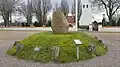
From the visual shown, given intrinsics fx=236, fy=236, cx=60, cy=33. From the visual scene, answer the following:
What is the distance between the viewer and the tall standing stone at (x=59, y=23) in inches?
456

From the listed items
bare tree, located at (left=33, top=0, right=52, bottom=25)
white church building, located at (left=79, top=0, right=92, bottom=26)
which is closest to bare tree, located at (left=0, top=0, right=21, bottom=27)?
bare tree, located at (left=33, top=0, right=52, bottom=25)

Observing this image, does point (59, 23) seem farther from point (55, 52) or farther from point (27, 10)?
point (27, 10)

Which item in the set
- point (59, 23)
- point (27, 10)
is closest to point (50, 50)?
point (59, 23)

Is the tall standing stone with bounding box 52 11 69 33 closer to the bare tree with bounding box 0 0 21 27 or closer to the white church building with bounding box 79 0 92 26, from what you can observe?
the white church building with bounding box 79 0 92 26

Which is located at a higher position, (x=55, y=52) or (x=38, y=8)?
(x=38, y=8)

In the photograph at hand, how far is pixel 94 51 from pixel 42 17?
4425 centimetres

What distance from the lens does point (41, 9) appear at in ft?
182

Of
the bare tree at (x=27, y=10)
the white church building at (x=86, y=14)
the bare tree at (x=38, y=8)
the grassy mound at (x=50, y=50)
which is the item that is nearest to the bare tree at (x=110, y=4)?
the white church building at (x=86, y=14)

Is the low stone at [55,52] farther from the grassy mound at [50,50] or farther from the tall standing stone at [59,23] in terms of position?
the tall standing stone at [59,23]

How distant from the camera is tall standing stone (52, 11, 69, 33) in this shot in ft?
38.0

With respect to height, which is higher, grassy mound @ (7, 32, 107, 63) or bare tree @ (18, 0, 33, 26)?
bare tree @ (18, 0, 33, 26)

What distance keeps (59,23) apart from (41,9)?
44.4 meters

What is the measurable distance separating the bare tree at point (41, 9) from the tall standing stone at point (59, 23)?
137 ft

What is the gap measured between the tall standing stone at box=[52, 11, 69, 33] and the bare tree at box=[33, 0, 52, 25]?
41680 millimetres
